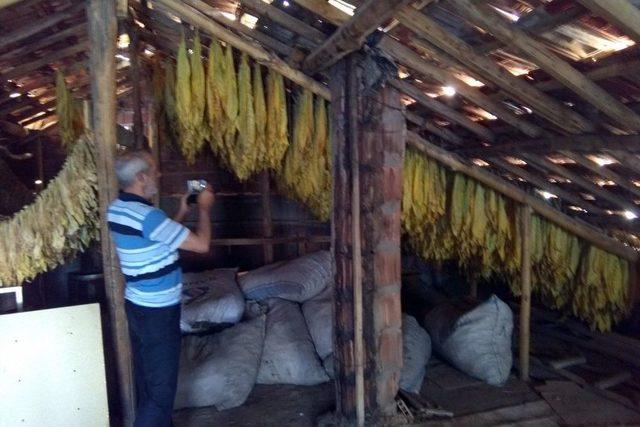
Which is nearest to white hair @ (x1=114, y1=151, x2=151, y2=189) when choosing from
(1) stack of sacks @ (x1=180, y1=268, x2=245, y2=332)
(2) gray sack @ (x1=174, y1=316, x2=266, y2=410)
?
(2) gray sack @ (x1=174, y1=316, x2=266, y2=410)

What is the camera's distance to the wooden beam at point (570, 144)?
235 cm

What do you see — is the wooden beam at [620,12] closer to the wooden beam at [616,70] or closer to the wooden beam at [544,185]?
the wooden beam at [616,70]

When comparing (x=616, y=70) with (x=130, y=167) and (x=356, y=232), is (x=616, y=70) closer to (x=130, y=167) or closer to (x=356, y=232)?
(x=356, y=232)

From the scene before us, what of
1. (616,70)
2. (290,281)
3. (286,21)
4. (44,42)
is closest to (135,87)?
(44,42)

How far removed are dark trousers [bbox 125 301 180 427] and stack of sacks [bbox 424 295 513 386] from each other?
7.64 ft

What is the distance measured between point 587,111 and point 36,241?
3006 millimetres

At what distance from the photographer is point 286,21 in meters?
2.70

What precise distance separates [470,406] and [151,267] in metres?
2.42

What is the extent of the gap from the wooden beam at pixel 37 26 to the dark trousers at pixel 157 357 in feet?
7.05

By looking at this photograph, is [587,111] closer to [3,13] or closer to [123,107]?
[3,13]

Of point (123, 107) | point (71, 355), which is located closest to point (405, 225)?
point (71, 355)

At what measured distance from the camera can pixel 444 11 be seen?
225 cm

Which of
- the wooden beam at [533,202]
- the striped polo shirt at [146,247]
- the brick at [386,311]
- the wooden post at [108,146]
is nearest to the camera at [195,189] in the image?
the striped polo shirt at [146,247]

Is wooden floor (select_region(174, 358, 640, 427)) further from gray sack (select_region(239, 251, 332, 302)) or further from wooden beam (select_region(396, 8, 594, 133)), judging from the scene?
wooden beam (select_region(396, 8, 594, 133))
